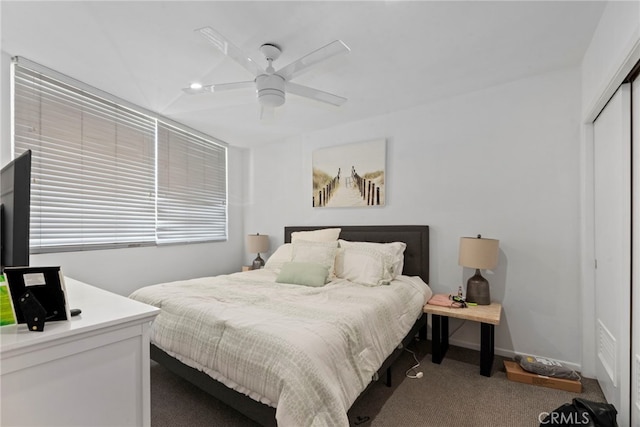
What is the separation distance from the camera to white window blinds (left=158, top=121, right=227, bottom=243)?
354 cm

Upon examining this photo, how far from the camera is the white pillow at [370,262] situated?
2.71 m

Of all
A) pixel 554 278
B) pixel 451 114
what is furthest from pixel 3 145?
pixel 554 278

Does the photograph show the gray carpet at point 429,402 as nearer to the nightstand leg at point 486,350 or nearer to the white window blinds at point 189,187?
the nightstand leg at point 486,350

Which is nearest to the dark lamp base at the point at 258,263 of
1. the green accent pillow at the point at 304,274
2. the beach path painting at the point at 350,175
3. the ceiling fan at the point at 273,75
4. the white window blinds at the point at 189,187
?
the white window blinds at the point at 189,187

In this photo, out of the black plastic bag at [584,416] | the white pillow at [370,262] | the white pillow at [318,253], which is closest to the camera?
the black plastic bag at [584,416]

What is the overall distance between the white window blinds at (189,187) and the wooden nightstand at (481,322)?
10.1 feet

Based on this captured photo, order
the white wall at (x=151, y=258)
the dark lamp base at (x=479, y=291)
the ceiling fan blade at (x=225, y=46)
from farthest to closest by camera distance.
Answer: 1. the dark lamp base at (x=479, y=291)
2. the white wall at (x=151, y=258)
3. the ceiling fan blade at (x=225, y=46)

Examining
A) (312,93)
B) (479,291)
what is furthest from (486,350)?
(312,93)

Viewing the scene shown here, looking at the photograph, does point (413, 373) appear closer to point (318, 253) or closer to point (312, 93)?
point (318, 253)

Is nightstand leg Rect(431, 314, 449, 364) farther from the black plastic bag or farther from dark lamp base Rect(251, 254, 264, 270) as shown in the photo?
dark lamp base Rect(251, 254, 264, 270)

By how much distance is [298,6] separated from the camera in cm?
177

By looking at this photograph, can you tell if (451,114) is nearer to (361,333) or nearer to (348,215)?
(348,215)

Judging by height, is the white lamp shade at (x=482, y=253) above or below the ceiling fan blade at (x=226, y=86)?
below

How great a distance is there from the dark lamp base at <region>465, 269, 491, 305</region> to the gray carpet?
0.56 metres
